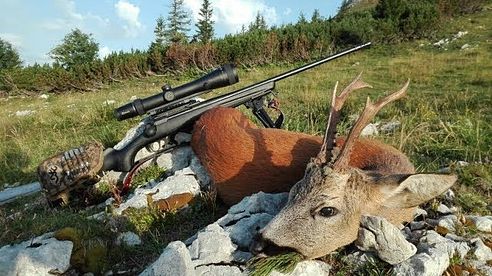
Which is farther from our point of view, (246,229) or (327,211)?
(246,229)

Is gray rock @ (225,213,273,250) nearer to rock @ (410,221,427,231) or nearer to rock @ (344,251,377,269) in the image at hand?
rock @ (344,251,377,269)

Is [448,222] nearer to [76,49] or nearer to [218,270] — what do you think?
[218,270]

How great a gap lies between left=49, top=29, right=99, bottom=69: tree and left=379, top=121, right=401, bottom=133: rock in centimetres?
4163

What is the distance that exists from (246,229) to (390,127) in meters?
5.64

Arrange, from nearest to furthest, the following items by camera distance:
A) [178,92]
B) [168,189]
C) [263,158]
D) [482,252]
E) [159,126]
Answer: [482,252] → [263,158] → [168,189] → [159,126] → [178,92]

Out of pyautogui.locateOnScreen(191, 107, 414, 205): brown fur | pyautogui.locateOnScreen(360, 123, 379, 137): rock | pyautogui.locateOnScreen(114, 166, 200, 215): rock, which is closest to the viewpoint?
pyautogui.locateOnScreen(191, 107, 414, 205): brown fur

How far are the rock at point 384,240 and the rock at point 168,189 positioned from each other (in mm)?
2418

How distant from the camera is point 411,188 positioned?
3.46 meters

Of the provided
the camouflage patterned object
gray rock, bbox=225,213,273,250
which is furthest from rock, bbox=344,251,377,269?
the camouflage patterned object

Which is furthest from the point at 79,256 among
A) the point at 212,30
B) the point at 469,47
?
the point at 212,30

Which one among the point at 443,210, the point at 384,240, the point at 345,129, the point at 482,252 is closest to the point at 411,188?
the point at 384,240

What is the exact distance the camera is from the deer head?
133 inches

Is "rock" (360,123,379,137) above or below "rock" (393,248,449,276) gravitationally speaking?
below

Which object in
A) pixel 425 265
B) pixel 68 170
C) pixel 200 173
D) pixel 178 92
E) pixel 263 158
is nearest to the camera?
pixel 425 265
